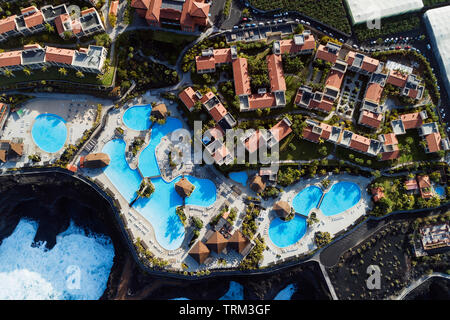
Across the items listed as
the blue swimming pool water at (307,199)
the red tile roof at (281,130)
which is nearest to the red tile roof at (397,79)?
the red tile roof at (281,130)

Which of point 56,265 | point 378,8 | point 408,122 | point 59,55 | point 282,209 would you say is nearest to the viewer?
point 59,55

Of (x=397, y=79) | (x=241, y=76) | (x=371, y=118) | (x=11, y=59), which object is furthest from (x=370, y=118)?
(x=11, y=59)

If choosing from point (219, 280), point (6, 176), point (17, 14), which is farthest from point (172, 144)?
point (17, 14)

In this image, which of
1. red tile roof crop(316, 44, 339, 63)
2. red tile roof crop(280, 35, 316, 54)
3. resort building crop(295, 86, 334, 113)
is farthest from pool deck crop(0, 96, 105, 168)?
red tile roof crop(316, 44, 339, 63)

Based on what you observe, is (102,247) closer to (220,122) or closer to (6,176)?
(6,176)

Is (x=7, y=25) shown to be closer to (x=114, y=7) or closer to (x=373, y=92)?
(x=114, y=7)

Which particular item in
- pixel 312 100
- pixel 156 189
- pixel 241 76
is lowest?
pixel 156 189

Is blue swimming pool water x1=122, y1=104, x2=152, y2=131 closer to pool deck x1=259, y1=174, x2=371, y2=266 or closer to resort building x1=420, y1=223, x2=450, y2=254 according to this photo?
pool deck x1=259, y1=174, x2=371, y2=266
